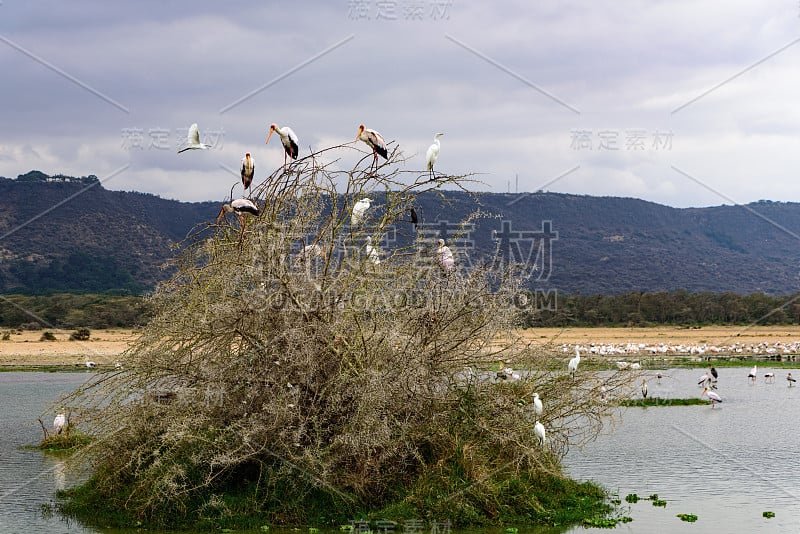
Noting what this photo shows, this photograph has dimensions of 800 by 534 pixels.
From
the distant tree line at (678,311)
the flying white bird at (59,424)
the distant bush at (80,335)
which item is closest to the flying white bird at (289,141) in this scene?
the flying white bird at (59,424)

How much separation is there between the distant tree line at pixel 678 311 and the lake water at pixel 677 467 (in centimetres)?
3596

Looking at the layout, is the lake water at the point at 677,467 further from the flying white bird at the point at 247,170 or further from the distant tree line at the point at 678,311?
Answer: the distant tree line at the point at 678,311

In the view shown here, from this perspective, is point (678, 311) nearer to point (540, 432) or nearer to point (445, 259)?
point (445, 259)

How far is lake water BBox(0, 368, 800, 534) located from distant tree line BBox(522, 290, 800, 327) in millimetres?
35956

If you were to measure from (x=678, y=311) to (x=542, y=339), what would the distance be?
28443 millimetres

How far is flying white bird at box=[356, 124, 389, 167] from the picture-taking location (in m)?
12.4

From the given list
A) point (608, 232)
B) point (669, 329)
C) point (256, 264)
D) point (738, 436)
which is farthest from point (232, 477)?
point (608, 232)

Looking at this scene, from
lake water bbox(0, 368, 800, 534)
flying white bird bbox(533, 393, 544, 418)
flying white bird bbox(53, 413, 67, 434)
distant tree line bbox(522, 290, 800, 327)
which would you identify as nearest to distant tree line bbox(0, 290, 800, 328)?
distant tree line bbox(522, 290, 800, 327)

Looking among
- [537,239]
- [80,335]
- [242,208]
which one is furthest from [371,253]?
[537,239]

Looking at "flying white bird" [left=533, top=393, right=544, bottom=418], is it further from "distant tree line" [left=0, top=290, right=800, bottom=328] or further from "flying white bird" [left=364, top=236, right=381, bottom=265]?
"distant tree line" [left=0, top=290, right=800, bottom=328]

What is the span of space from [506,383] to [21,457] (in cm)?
962

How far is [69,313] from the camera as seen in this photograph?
5641 centimetres

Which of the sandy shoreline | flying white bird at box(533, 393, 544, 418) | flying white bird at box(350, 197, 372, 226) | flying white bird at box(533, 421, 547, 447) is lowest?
the sandy shoreline

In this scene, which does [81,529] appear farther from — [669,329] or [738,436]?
[669,329]
